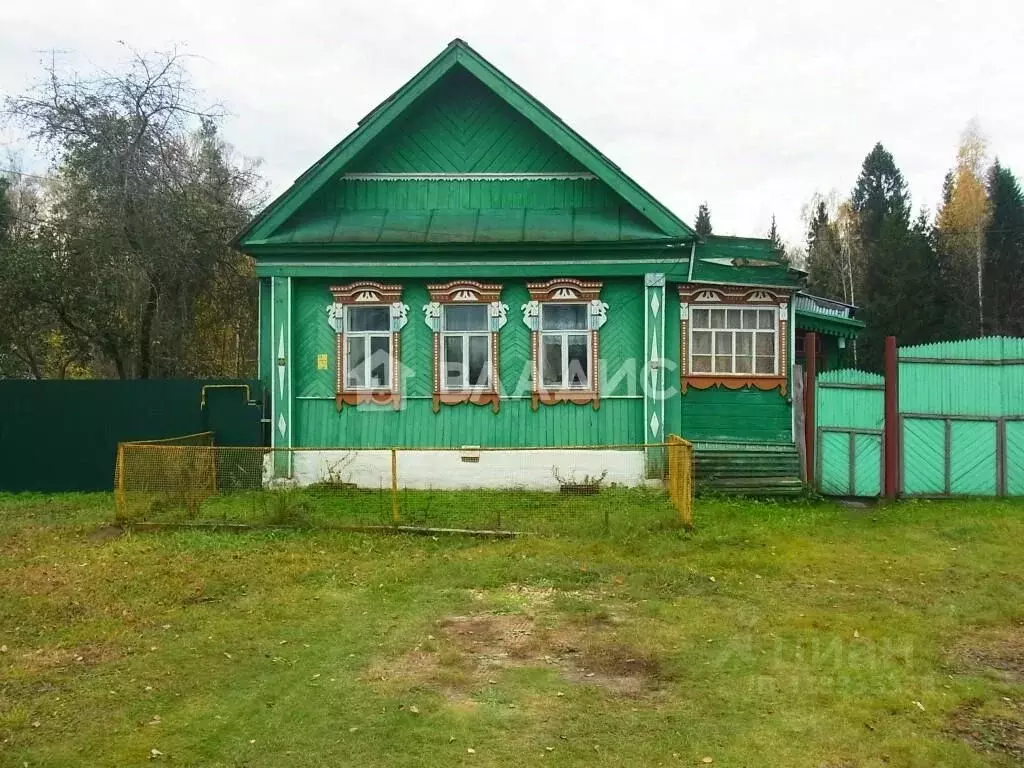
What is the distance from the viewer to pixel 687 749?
427 cm

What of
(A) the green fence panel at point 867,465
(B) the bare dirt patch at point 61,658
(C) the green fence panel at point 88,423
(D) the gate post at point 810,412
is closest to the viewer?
(B) the bare dirt patch at point 61,658

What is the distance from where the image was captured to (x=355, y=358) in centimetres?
1343

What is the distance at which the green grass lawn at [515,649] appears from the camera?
4.37m

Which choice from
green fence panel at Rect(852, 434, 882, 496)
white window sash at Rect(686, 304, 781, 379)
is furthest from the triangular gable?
green fence panel at Rect(852, 434, 882, 496)

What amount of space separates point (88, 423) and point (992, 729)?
13519mm

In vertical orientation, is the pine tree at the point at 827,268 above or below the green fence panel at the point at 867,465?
above

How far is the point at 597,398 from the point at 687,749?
29.6ft

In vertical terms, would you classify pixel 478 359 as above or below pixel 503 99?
below

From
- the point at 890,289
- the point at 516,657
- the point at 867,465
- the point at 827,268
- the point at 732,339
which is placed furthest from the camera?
the point at 827,268

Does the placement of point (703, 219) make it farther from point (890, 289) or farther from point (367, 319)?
point (367, 319)

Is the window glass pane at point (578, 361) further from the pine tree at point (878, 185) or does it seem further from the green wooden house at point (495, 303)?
the pine tree at point (878, 185)

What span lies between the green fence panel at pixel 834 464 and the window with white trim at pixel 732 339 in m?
1.54

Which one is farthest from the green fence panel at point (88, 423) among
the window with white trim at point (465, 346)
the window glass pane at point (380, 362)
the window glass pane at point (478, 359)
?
the window glass pane at point (478, 359)

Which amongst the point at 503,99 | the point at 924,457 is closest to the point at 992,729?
the point at 924,457
